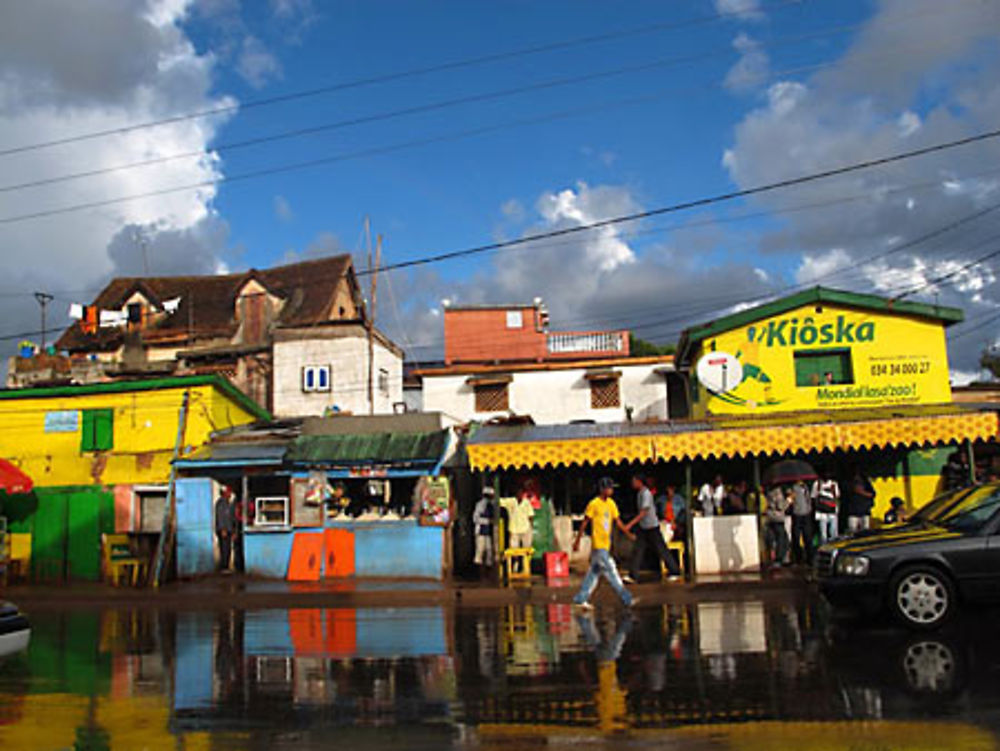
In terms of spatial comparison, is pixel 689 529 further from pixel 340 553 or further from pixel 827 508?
pixel 340 553

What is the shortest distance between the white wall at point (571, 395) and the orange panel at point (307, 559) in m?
14.3

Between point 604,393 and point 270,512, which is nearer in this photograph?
point 270,512

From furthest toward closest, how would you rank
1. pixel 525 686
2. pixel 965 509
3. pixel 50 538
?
pixel 50 538 < pixel 965 509 < pixel 525 686

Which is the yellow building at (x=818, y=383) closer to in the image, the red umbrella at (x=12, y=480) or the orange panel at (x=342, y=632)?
the orange panel at (x=342, y=632)

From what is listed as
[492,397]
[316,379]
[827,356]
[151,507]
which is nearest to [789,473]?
[827,356]

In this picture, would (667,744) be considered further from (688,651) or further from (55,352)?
(55,352)

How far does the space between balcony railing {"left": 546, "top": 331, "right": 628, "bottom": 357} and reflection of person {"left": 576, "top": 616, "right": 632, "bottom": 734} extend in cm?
2695

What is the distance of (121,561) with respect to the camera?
1823cm

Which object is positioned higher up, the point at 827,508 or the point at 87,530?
the point at 87,530

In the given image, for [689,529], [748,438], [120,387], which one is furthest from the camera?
[120,387]

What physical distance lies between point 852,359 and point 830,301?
4.74 ft

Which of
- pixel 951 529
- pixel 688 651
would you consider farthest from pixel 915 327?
pixel 688 651

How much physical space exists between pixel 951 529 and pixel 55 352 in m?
41.8

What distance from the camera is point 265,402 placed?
124ft
